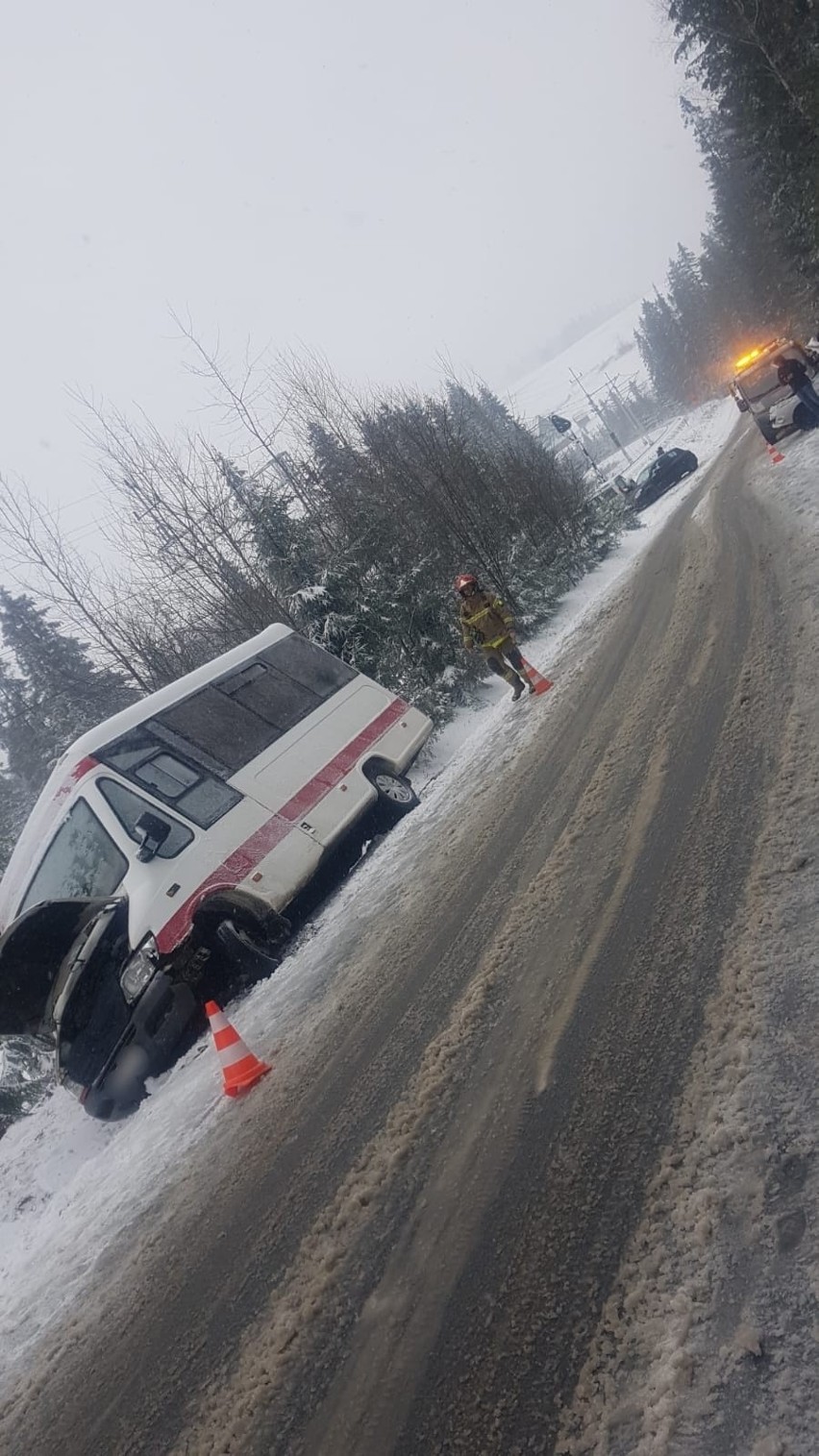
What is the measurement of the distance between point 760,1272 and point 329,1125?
2388 mm

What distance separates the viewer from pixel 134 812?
6527mm

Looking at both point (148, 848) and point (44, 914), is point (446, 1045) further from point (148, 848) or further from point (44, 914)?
point (44, 914)

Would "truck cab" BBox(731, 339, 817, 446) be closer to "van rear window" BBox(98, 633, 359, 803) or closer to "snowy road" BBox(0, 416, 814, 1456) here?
"snowy road" BBox(0, 416, 814, 1456)

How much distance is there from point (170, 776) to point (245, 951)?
1891 millimetres

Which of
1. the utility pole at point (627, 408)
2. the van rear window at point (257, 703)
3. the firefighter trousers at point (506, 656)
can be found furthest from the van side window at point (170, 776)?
the utility pole at point (627, 408)

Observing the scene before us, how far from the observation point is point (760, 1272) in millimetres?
1963

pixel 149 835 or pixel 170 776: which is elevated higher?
pixel 170 776

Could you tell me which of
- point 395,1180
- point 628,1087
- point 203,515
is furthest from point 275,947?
point 203,515

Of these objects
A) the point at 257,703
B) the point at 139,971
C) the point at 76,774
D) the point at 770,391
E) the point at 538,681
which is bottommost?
the point at 538,681

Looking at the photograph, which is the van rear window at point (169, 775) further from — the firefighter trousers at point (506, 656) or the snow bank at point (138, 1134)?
the firefighter trousers at point (506, 656)

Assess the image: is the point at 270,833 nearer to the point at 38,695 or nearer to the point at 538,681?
the point at 538,681

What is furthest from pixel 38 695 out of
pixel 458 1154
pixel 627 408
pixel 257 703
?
pixel 627 408

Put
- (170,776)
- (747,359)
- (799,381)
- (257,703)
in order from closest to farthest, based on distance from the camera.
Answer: (170,776)
(257,703)
(799,381)
(747,359)

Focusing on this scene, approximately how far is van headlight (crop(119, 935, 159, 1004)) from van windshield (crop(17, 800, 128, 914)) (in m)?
0.86
